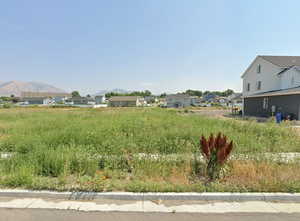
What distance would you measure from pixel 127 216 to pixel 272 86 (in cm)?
2901

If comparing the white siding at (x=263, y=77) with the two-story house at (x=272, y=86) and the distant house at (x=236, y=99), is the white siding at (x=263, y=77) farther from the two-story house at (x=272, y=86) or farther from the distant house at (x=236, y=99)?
the distant house at (x=236, y=99)

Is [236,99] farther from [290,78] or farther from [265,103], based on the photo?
[265,103]

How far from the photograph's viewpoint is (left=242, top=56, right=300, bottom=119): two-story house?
1814 cm

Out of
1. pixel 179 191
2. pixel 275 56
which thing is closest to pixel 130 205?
pixel 179 191

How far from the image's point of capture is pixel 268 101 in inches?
839

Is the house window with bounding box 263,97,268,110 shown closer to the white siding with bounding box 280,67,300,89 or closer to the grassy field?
the white siding with bounding box 280,67,300,89

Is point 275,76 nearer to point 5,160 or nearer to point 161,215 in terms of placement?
point 161,215

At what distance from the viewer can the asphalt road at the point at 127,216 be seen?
2.72 meters

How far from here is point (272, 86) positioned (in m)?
24.2

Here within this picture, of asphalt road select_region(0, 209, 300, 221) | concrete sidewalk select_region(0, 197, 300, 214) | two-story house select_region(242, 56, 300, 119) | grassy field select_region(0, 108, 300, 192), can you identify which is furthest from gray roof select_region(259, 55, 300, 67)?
asphalt road select_region(0, 209, 300, 221)

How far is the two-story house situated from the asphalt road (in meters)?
19.2

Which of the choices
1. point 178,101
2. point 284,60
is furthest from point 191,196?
point 178,101

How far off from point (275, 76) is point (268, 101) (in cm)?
521

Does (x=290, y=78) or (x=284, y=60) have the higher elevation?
(x=284, y=60)
